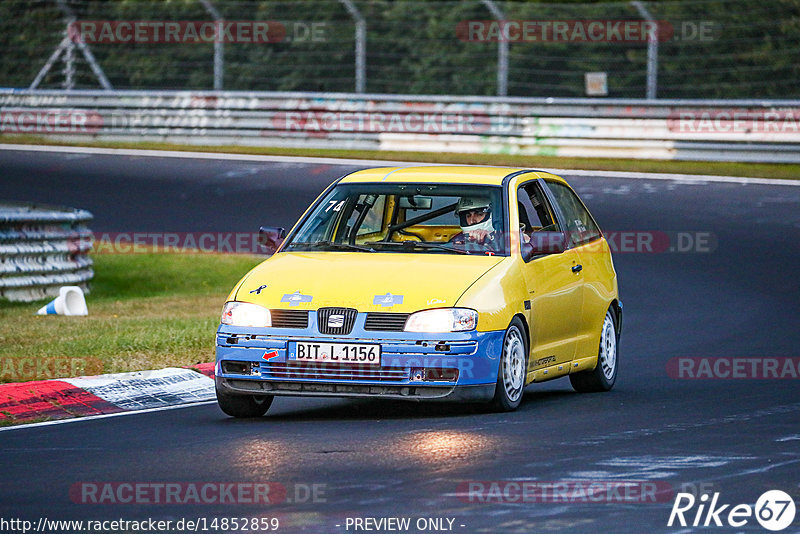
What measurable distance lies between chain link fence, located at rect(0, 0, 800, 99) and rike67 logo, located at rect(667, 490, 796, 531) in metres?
18.5

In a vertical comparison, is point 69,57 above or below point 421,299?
above

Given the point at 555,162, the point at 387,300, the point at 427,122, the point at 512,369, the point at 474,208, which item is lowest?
the point at 512,369

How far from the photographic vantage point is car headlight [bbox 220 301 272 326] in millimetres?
8969

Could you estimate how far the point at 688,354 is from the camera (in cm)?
1251

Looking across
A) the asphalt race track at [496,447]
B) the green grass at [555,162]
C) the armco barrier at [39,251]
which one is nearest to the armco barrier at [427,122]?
the green grass at [555,162]

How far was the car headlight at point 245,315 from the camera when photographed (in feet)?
29.4

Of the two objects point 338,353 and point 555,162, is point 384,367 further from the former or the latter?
point 555,162

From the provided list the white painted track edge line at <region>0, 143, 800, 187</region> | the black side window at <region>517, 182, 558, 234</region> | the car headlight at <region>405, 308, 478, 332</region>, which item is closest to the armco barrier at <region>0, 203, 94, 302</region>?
the white painted track edge line at <region>0, 143, 800, 187</region>

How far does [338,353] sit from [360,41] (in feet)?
63.2

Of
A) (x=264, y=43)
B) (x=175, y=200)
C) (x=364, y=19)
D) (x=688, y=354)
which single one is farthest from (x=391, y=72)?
(x=688, y=354)

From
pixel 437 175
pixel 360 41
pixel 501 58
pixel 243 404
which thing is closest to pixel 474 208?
pixel 437 175

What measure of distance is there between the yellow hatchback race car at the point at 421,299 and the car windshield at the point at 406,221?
10 millimetres

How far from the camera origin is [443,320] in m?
8.80

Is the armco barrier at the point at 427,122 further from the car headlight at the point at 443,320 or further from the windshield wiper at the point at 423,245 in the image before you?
the car headlight at the point at 443,320
